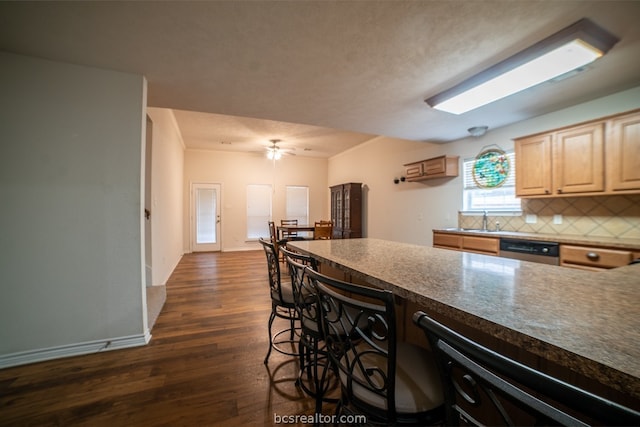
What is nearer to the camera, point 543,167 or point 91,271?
point 91,271

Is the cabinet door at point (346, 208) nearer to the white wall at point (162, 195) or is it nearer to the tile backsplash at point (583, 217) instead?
the tile backsplash at point (583, 217)

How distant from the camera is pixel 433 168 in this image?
4312mm

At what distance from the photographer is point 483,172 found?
3.80 metres

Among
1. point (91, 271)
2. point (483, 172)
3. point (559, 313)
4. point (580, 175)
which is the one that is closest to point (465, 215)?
point (483, 172)

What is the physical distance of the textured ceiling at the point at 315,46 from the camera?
1.56 meters

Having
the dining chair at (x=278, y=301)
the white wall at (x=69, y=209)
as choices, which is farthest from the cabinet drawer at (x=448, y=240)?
the white wall at (x=69, y=209)

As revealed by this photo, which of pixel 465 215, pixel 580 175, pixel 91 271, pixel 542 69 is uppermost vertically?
pixel 542 69

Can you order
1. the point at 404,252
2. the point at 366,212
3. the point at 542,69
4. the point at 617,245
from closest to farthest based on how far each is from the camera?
the point at 404,252 < the point at 542,69 < the point at 617,245 < the point at 366,212

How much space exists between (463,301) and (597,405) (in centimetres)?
49

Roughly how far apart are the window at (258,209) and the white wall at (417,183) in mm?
2495

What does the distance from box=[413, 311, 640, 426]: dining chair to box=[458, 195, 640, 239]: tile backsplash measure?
3320mm

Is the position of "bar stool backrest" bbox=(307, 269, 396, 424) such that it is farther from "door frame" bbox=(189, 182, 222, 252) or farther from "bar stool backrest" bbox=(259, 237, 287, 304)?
"door frame" bbox=(189, 182, 222, 252)

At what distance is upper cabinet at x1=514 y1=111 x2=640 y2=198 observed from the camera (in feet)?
7.61

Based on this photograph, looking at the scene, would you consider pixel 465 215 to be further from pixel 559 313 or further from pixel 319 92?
pixel 559 313
